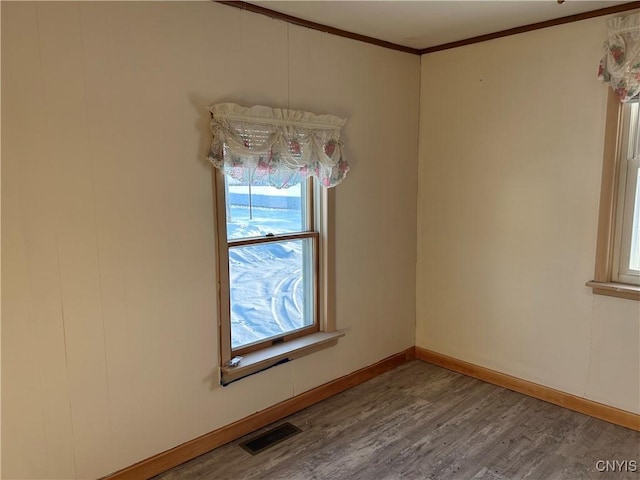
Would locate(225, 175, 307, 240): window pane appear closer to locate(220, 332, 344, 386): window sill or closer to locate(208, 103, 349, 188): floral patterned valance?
locate(208, 103, 349, 188): floral patterned valance

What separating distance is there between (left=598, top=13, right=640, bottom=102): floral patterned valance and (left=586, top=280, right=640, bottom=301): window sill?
1.06m

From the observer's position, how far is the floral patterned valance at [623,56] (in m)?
2.55

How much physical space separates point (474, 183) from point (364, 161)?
2.67ft

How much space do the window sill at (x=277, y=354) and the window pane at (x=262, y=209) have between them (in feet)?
2.28

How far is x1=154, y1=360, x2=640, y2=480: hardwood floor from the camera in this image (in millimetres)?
2424

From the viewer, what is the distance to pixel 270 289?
288 cm

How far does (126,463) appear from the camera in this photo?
2.30m

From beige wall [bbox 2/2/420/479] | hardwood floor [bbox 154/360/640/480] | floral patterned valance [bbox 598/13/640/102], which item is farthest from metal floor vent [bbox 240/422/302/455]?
floral patterned valance [bbox 598/13/640/102]

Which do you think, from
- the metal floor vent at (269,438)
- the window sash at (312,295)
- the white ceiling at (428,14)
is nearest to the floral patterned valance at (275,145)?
the window sash at (312,295)

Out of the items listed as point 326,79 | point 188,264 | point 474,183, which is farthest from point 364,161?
point 188,264

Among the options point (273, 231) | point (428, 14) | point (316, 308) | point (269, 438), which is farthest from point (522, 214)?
point (269, 438)

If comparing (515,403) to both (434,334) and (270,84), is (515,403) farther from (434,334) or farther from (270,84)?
(270,84)

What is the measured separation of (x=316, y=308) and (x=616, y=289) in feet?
5.89

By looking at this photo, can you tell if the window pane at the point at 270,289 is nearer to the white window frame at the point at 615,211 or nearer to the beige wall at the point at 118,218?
the beige wall at the point at 118,218
